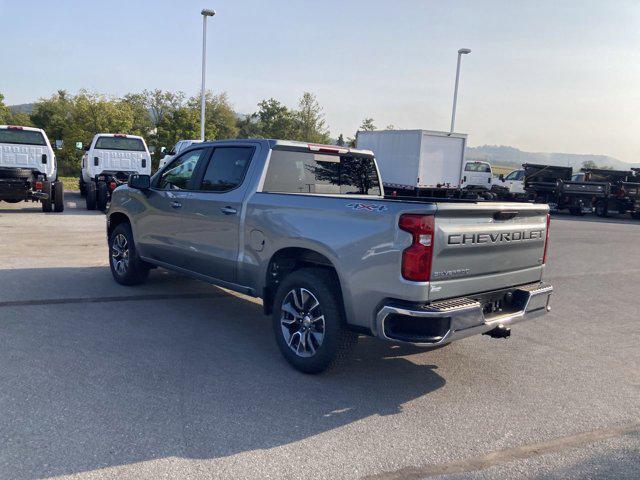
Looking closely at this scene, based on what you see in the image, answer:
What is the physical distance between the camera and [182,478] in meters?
3.03

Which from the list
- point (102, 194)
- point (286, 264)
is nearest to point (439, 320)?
point (286, 264)

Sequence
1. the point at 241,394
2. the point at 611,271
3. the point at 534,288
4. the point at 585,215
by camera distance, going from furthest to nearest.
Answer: the point at 585,215
the point at 611,271
the point at 534,288
the point at 241,394

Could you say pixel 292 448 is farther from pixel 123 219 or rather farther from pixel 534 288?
pixel 123 219

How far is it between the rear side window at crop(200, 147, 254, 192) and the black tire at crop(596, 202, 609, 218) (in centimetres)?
2562

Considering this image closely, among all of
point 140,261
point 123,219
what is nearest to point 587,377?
point 140,261

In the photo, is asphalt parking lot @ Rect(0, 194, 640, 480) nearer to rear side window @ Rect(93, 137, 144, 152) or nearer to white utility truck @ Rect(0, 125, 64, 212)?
white utility truck @ Rect(0, 125, 64, 212)

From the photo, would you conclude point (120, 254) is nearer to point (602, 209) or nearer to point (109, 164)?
point (109, 164)

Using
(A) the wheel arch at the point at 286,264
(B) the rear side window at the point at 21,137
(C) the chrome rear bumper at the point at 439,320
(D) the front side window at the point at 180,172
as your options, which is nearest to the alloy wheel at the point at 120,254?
(D) the front side window at the point at 180,172

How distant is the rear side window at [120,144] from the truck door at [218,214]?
11542 millimetres

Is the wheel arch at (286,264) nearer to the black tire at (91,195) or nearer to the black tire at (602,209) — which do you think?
the black tire at (91,195)

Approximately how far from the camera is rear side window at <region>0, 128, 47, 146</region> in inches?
556

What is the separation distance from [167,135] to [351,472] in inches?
1725

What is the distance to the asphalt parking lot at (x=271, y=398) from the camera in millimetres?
3266

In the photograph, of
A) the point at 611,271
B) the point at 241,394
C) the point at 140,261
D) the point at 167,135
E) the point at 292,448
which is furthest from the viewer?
the point at 167,135
